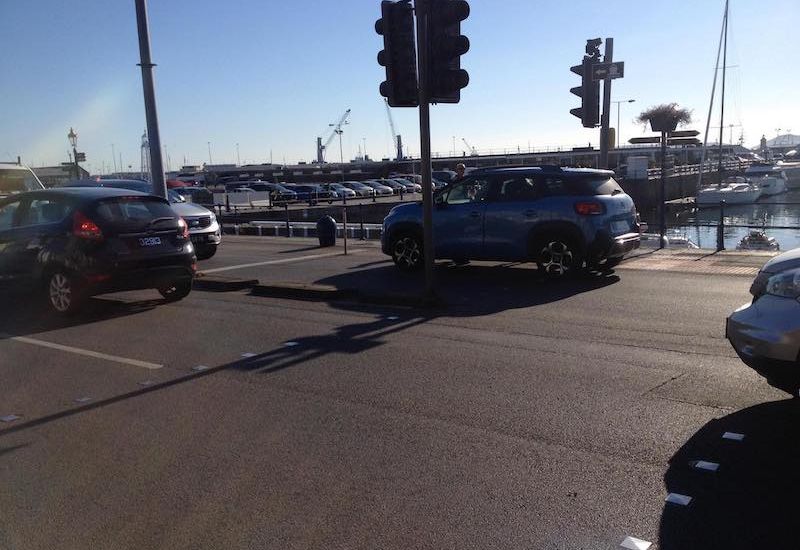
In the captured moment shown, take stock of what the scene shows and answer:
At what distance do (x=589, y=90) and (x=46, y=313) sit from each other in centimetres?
1068

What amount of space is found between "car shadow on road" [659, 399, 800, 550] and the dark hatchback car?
7.41 m

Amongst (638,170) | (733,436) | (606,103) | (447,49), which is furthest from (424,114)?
(638,170)

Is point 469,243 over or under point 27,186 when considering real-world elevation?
under

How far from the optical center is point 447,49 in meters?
8.86

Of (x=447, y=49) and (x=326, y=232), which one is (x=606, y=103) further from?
(x=326, y=232)

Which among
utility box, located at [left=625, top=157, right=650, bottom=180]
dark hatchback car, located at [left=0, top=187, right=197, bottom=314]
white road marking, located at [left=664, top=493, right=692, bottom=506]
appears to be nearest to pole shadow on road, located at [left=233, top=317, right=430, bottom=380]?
dark hatchback car, located at [left=0, top=187, right=197, bottom=314]

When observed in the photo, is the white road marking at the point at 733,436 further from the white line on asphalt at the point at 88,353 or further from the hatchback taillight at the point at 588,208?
the hatchback taillight at the point at 588,208

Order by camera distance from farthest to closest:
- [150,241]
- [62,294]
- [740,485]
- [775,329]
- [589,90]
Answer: [589,90] < [150,241] < [62,294] < [775,329] < [740,485]

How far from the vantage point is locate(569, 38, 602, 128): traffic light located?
14414 millimetres

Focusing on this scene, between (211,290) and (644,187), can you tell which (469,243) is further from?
(644,187)

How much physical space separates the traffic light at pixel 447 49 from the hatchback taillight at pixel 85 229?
464 centimetres

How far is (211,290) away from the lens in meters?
11.9

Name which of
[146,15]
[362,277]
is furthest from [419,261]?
[146,15]

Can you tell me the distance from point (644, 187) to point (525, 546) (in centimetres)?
5419
